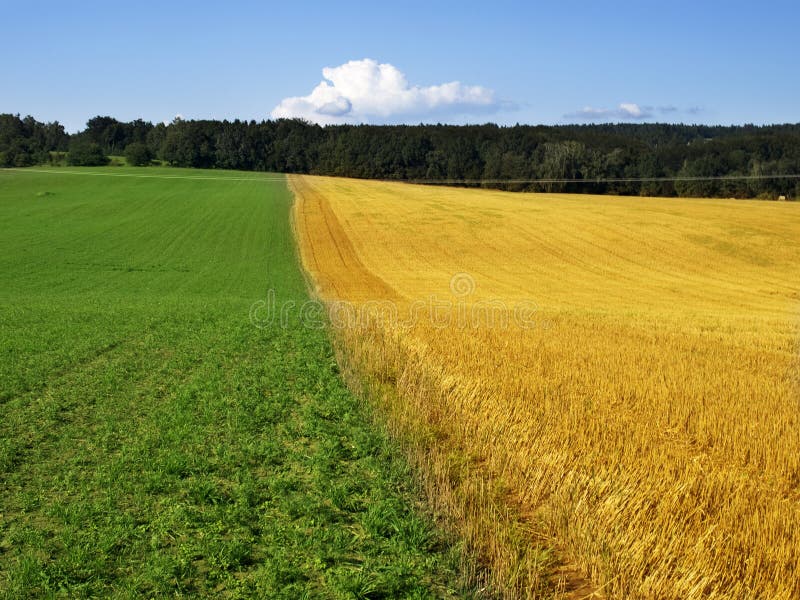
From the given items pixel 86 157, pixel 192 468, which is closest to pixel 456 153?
pixel 86 157

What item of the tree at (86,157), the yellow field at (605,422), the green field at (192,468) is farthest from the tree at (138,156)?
the green field at (192,468)

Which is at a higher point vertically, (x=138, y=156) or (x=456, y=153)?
(x=456, y=153)

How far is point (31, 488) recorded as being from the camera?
834 centimetres

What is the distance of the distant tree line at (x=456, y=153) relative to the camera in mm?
94312

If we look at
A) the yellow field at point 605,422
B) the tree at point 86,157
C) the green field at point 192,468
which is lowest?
the green field at point 192,468

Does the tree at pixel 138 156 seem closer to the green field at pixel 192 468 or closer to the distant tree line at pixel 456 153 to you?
the distant tree line at pixel 456 153

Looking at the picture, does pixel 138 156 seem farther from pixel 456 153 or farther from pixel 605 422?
pixel 605 422

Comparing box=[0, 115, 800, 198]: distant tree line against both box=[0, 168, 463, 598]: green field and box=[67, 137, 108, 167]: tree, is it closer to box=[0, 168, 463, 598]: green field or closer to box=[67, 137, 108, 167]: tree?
box=[67, 137, 108, 167]: tree

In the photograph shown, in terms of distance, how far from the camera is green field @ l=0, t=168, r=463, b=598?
654cm

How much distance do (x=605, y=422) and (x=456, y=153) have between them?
11013cm

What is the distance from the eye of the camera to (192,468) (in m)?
9.08

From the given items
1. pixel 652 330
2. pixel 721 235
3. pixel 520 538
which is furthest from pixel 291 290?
pixel 721 235

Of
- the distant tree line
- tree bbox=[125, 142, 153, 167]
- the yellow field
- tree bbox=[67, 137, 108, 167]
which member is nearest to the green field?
the yellow field

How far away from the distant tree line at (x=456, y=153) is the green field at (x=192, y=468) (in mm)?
83304
